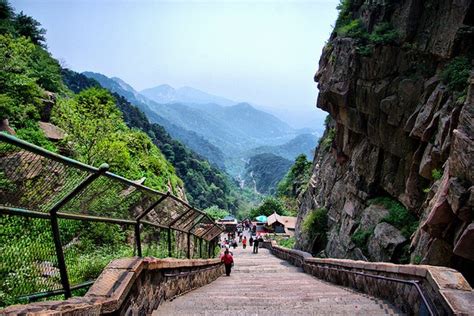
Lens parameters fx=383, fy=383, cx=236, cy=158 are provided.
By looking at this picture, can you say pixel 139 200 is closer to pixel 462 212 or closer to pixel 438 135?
pixel 462 212

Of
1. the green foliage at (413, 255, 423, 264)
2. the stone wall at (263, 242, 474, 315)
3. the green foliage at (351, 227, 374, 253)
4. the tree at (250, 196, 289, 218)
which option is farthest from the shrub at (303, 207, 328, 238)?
the tree at (250, 196, 289, 218)

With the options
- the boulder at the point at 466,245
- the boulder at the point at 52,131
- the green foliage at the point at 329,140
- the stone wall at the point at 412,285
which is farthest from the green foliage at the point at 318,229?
the boulder at the point at 52,131

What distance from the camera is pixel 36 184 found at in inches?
117

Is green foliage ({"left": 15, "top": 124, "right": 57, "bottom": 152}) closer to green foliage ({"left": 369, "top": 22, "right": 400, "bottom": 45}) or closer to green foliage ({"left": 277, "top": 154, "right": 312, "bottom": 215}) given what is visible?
green foliage ({"left": 369, "top": 22, "right": 400, "bottom": 45})

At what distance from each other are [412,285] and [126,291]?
356 cm

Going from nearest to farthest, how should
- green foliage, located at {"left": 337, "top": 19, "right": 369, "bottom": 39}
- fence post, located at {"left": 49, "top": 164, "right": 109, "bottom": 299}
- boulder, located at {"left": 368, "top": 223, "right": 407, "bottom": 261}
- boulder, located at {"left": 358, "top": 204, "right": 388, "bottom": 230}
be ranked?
fence post, located at {"left": 49, "top": 164, "right": 109, "bottom": 299} → boulder, located at {"left": 368, "top": 223, "right": 407, "bottom": 261} → boulder, located at {"left": 358, "top": 204, "right": 388, "bottom": 230} → green foliage, located at {"left": 337, "top": 19, "right": 369, "bottom": 39}

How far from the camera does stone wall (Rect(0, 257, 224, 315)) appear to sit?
2.78m

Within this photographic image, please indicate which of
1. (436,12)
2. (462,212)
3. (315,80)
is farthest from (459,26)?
(315,80)

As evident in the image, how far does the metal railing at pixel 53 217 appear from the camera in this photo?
2.73 m

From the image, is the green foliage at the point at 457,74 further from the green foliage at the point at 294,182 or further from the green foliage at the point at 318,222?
the green foliage at the point at 294,182

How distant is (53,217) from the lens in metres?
3.26

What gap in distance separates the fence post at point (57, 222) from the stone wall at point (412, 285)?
3.58 m

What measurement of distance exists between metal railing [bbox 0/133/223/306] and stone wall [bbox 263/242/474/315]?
3.56 m

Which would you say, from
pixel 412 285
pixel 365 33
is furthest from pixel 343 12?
pixel 412 285
